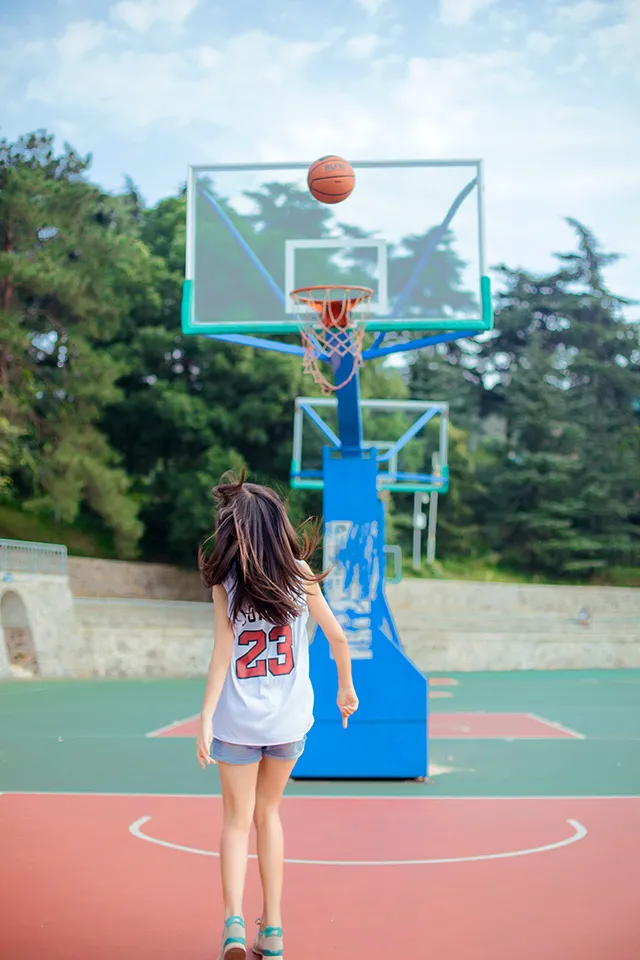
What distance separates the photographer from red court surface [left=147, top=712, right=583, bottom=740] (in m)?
12.3

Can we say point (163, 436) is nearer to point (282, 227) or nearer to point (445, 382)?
point (445, 382)

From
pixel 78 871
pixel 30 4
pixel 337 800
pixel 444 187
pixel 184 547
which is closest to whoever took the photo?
pixel 78 871

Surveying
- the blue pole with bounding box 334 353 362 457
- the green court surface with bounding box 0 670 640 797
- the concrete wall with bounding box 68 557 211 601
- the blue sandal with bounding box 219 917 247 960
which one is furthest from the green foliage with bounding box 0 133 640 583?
the blue sandal with bounding box 219 917 247 960

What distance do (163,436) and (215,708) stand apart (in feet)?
91.2

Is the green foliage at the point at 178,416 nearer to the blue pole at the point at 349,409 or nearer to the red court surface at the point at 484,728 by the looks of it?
the red court surface at the point at 484,728

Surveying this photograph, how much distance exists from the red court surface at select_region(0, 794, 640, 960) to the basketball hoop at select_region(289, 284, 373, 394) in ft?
11.0

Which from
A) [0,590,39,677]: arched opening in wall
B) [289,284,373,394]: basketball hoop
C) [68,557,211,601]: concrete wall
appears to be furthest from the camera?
[68,557,211,601]: concrete wall

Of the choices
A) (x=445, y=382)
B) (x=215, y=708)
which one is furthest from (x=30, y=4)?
(x=215, y=708)

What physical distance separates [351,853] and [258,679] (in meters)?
2.62

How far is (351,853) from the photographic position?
6.04 m

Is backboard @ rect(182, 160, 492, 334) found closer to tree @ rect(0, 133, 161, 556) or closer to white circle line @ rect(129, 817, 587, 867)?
white circle line @ rect(129, 817, 587, 867)

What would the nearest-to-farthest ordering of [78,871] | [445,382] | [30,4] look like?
1. [78,871]
2. [30,4]
3. [445,382]

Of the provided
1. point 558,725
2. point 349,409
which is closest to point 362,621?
point 349,409

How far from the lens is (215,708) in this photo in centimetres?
384
